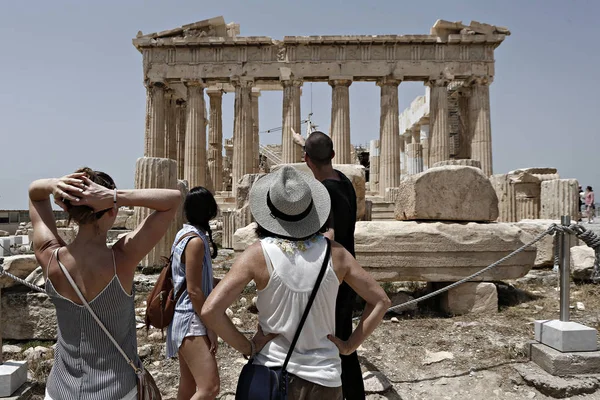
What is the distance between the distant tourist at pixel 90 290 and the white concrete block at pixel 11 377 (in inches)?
65.5

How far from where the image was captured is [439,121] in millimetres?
21797

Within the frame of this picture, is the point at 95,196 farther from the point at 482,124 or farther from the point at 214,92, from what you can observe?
the point at 214,92

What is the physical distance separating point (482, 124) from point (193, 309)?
21.5 meters

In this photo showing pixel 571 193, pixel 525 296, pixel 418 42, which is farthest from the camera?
pixel 418 42

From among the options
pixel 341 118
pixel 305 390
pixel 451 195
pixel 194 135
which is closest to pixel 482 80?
pixel 341 118

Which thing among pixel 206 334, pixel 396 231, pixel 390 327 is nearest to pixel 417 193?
pixel 396 231

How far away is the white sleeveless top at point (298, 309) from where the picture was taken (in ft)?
6.88

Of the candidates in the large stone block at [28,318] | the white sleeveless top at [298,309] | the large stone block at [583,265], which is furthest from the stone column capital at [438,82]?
the white sleeveless top at [298,309]

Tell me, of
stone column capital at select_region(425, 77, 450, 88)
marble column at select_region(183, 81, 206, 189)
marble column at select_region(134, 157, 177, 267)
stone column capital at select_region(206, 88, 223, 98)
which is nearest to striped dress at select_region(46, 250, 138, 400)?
marble column at select_region(134, 157, 177, 267)

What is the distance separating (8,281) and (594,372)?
6.14 metres

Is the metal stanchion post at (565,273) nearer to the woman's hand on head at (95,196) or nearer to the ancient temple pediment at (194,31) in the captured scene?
the woman's hand on head at (95,196)

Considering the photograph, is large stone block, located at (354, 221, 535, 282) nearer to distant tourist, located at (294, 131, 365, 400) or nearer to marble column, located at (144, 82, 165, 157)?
distant tourist, located at (294, 131, 365, 400)

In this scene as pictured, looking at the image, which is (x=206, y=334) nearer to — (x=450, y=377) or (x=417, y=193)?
(x=450, y=377)

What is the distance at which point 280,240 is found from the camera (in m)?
2.17
